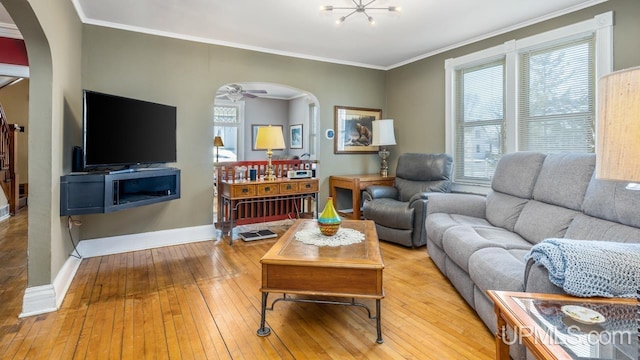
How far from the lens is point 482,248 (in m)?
2.21

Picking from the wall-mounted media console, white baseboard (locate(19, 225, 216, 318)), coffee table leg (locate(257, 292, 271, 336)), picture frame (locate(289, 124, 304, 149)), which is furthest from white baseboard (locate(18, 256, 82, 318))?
picture frame (locate(289, 124, 304, 149))

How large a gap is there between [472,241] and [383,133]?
2.83 m

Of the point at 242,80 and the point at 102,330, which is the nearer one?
the point at 102,330

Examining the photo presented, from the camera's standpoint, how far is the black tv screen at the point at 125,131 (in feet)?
9.27

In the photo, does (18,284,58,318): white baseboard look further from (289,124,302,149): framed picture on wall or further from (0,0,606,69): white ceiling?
(289,124,302,149): framed picture on wall

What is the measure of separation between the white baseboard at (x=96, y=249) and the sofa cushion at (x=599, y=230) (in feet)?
11.8

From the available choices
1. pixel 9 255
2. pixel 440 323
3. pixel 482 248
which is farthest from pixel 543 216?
pixel 9 255

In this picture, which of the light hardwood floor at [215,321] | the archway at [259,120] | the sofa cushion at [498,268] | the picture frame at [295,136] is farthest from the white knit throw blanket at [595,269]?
the picture frame at [295,136]

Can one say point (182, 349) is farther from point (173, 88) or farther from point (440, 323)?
point (173, 88)

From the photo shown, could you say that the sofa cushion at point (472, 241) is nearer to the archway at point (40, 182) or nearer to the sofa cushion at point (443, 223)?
the sofa cushion at point (443, 223)

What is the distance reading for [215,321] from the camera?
2.18m

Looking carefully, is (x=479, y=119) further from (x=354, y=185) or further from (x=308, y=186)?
(x=308, y=186)

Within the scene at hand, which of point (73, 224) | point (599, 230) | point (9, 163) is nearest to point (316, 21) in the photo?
point (599, 230)

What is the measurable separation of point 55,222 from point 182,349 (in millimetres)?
1522
